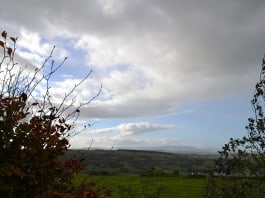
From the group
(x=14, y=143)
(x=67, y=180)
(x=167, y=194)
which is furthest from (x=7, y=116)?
(x=167, y=194)

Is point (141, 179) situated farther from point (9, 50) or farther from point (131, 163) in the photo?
point (131, 163)

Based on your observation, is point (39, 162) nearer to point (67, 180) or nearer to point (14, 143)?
point (14, 143)

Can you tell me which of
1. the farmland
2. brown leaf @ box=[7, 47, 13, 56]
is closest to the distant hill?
the farmland

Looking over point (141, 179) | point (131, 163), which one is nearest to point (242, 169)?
point (141, 179)

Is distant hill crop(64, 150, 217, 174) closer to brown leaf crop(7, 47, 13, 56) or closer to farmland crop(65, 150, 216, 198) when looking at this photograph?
farmland crop(65, 150, 216, 198)

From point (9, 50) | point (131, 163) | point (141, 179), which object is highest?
point (9, 50)

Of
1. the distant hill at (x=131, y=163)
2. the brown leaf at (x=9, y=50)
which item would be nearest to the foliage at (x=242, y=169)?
the distant hill at (x=131, y=163)

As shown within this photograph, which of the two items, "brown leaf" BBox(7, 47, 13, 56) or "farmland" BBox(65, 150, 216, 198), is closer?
"brown leaf" BBox(7, 47, 13, 56)

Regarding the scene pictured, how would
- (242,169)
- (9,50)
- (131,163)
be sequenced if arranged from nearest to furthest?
1. (9,50)
2. (242,169)
3. (131,163)

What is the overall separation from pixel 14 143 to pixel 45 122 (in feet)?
2.90

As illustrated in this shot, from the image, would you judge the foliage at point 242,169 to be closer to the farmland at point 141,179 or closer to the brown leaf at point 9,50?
the farmland at point 141,179

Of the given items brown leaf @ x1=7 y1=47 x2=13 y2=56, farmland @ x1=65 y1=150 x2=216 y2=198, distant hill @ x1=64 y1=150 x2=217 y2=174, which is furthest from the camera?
farmland @ x1=65 y1=150 x2=216 y2=198

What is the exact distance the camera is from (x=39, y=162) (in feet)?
16.0

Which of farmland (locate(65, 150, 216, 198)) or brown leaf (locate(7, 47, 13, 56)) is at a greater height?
→ brown leaf (locate(7, 47, 13, 56))
